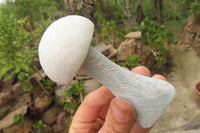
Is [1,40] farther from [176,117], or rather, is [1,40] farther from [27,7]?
[27,7]

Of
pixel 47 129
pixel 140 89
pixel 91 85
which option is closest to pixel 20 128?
pixel 47 129

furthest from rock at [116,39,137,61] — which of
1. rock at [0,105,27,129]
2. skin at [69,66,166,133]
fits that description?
rock at [0,105,27,129]

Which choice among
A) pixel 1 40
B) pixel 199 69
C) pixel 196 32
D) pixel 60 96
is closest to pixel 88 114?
pixel 1 40

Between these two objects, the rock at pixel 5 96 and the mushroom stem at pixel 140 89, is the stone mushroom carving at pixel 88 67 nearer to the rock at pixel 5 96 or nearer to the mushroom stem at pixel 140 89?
the mushroom stem at pixel 140 89

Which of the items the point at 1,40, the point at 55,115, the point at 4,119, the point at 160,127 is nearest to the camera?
the point at 1,40

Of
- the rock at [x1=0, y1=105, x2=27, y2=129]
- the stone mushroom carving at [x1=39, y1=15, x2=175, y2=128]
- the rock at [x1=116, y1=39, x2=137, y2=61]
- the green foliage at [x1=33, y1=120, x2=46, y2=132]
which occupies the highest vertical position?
the stone mushroom carving at [x1=39, y1=15, x2=175, y2=128]

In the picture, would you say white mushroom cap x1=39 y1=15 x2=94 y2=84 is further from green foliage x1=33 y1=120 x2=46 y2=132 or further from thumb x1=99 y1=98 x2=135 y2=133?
green foliage x1=33 y1=120 x2=46 y2=132
